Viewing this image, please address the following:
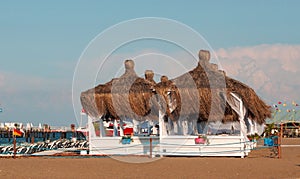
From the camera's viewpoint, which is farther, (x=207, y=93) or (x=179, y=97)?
(x=179, y=97)

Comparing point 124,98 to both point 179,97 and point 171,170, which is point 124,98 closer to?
point 179,97

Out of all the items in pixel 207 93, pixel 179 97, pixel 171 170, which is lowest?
pixel 171 170

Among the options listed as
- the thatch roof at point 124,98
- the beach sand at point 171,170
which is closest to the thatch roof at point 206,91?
the thatch roof at point 124,98

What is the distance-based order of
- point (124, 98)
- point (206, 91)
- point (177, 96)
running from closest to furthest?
point (206, 91)
point (177, 96)
point (124, 98)

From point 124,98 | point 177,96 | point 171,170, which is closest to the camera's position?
point 171,170

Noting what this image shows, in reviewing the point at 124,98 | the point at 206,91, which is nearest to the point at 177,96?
the point at 206,91

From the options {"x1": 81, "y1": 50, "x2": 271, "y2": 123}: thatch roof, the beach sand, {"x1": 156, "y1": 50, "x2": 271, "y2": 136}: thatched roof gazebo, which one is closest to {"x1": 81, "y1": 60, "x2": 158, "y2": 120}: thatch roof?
{"x1": 81, "y1": 50, "x2": 271, "y2": 123}: thatch roof

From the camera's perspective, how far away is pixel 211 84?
23344 millimetres

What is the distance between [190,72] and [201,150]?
3323 millimetres

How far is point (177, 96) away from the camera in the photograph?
23.7m

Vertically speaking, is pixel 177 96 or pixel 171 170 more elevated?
pixel 177 96

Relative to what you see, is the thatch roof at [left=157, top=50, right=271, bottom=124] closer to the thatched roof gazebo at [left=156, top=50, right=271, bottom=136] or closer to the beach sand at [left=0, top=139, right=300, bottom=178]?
the thatched roof gazebo at [left=156, top=50, right=271, bottom=136]

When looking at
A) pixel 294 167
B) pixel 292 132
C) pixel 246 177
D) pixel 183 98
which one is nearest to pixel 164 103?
pixel 183 98

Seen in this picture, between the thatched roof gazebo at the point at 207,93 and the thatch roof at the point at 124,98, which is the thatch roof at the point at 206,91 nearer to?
the thatched roof gazebo at the point at 207,93
